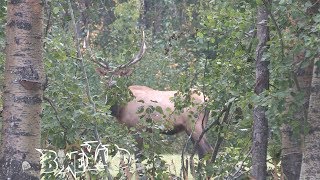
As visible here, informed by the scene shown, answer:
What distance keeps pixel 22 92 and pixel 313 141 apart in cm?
174

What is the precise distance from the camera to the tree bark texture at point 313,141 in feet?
16.7

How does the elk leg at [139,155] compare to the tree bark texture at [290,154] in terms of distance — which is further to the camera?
the elk leg at [139,155]

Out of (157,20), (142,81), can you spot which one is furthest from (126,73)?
(157,20)

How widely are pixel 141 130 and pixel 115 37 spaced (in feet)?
40.5

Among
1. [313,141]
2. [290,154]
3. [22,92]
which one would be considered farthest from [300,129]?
[22,92]

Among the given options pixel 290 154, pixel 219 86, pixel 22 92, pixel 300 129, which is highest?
pixel 219 86

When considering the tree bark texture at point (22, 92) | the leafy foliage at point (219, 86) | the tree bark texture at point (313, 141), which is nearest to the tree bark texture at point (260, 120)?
the leafy foliage at point (219, 86)

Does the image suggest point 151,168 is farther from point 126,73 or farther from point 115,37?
point 115,37

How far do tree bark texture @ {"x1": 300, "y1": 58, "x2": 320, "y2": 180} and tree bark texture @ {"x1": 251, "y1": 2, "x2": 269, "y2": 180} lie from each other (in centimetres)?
71

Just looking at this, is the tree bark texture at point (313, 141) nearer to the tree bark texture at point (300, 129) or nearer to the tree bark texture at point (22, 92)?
the tree bark texture at point (300, 129)

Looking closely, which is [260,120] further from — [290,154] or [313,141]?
[313,141]

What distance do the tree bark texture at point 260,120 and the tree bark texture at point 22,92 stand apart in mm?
1531

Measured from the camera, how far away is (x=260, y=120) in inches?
233

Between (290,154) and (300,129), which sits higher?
(300,129)
